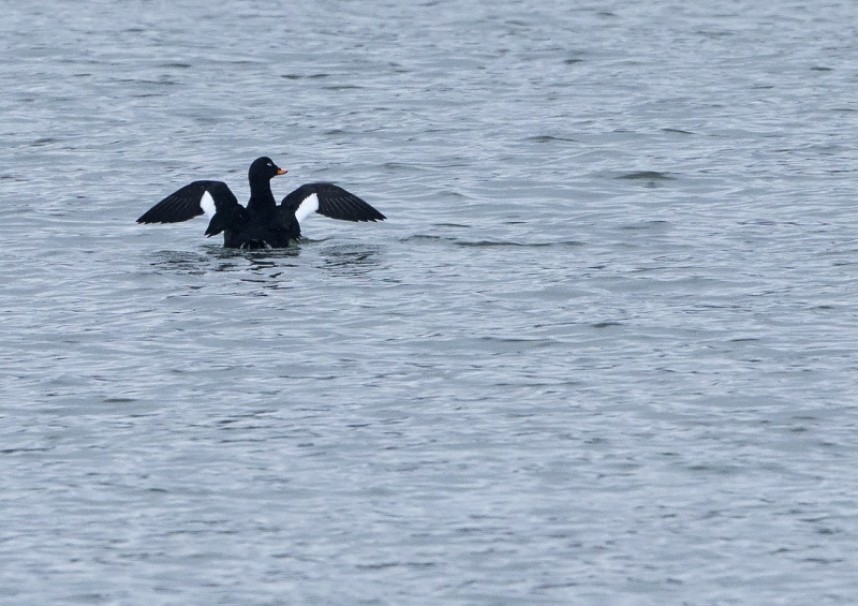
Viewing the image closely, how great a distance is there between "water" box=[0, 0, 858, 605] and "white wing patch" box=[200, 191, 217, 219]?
39cm

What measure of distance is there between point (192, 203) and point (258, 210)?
62cm

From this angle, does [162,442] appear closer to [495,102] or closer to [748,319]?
[748,319]

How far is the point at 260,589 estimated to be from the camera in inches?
328

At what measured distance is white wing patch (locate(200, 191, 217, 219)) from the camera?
15969mm

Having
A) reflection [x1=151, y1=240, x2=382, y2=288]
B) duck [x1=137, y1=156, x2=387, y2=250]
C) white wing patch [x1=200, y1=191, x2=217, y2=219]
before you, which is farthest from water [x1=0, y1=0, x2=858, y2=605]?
white wing patch [x1=200, y1=191, x2=217, y2=219]

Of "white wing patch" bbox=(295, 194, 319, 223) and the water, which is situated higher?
"white wing patch" bbox=(295, 194, 319, 223)

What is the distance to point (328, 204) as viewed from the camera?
1627cm

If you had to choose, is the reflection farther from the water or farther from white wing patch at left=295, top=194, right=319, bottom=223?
white wing patch at left=295, top=194, right=319, bottom=223

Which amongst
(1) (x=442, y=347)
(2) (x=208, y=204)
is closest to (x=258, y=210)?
(2) (x=208, y=204)

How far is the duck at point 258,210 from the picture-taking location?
15820mm

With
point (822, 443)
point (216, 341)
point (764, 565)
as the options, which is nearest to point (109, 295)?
point (216, 341)

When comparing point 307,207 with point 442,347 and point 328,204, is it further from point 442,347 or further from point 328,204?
point 442,347

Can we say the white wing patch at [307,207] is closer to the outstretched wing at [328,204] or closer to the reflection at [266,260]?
the outstretched wing at [328,204]

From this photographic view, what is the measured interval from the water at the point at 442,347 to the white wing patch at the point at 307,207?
1.50ft
